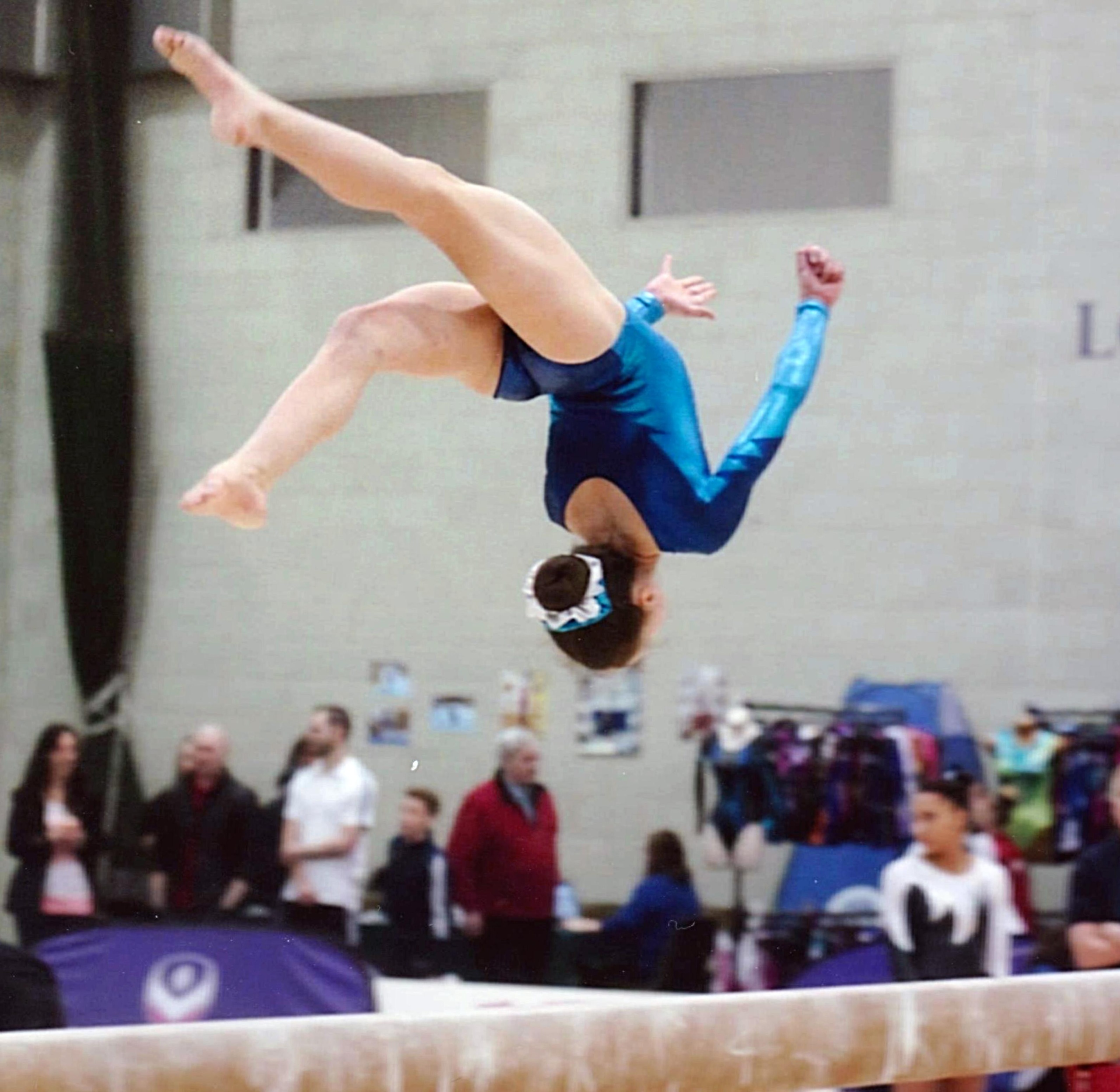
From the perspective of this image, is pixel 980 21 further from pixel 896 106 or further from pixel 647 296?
pixel 647 296

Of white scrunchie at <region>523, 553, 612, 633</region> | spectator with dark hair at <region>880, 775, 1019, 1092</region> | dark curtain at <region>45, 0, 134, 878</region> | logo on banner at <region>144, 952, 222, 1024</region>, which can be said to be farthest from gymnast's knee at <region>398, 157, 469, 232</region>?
dark curtain at <region>45, 0, 134, 878</region>

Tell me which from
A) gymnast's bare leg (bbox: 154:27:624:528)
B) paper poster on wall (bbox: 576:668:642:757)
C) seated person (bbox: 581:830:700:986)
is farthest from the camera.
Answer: paper poster on wall (bbox: 576:668:642:757)

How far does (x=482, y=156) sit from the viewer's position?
6.14m

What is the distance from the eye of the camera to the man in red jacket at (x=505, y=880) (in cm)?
555

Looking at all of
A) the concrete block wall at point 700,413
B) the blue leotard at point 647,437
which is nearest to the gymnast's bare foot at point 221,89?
the blue leotard at point 647,437

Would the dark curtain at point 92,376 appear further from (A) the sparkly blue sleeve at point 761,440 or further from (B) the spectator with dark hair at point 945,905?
(A) the sparkly blue sleeve at point 761,440

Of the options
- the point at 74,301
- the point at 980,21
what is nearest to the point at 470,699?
the point at 74,301

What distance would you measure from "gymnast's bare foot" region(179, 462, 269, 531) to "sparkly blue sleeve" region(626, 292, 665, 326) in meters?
0.95

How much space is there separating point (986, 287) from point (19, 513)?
3.50m

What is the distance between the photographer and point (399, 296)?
2.76 meters

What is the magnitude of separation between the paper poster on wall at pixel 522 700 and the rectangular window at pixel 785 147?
5.34 ft

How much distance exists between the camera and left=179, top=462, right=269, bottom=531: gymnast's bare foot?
2.34 metres

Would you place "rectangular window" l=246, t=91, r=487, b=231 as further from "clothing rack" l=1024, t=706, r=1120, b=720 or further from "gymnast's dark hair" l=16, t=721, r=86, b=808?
"clothing rack" l=1024, t=706, r=1120, b=720

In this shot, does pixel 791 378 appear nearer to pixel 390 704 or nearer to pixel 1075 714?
pixel 1075 714
